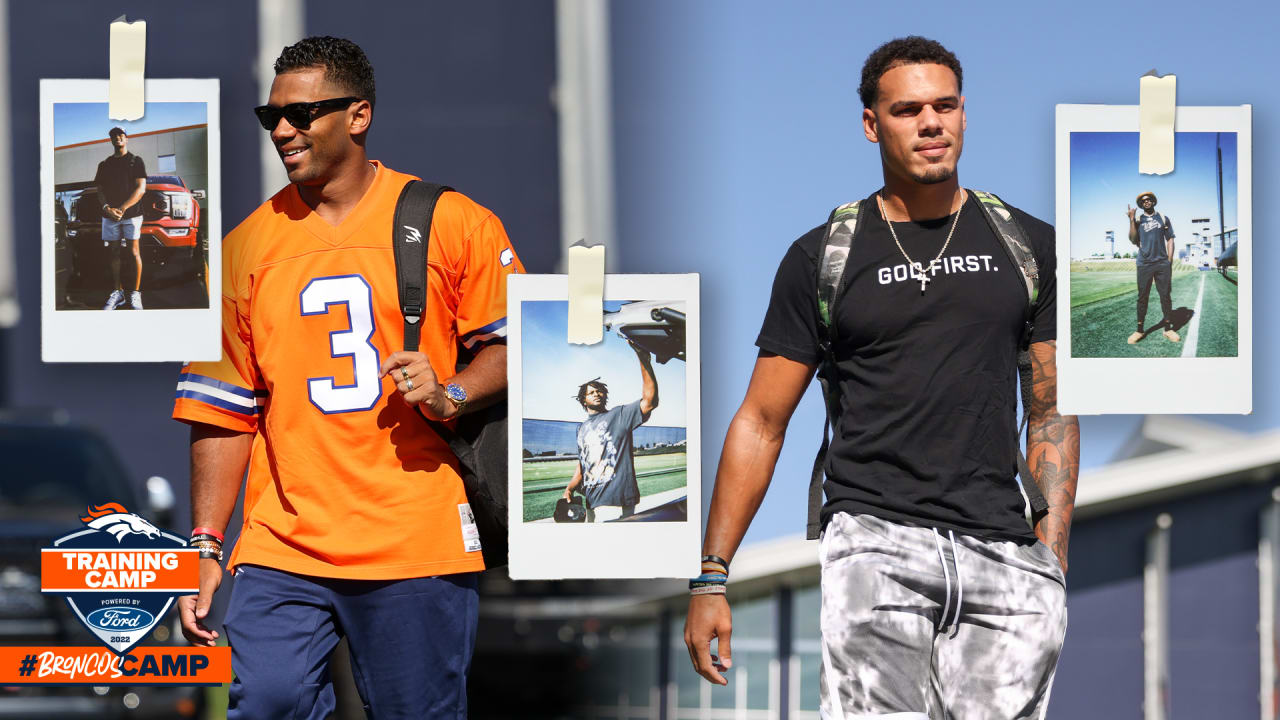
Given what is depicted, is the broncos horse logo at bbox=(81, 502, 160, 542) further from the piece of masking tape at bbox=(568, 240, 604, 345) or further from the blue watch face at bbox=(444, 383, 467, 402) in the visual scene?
the piece of masking tape at bbox=(568, 240, 604, 345)

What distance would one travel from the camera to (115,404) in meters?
6.26

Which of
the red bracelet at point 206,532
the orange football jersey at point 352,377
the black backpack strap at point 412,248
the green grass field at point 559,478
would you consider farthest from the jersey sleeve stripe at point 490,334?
the red bracelet at point 206,532

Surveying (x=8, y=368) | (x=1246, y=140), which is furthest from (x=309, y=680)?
(x=8, y=368)

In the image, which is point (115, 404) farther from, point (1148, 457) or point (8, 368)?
point (1148, 457)

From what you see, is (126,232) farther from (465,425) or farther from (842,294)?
(842,294)

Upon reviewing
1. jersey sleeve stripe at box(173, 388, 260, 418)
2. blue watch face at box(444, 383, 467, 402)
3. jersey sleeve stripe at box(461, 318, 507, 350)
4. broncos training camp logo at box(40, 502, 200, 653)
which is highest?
jersey sleeve stripe at box(461, 318, 507, 350)

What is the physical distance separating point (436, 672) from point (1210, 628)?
5.14 m

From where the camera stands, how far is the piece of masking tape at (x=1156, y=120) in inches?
128

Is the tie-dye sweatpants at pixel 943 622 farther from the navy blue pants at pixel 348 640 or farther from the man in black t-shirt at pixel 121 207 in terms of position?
the man in black t-shirt at pixel 121 207

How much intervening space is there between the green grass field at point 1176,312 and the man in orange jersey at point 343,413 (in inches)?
48.4

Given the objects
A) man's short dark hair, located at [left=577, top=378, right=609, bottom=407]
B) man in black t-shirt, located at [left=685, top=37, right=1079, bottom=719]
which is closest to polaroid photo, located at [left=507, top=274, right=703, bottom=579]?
man's short dark hair, located at [left=577, top=378, right=609, bottom=407]

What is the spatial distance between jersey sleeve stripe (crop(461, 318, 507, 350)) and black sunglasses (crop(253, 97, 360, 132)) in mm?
540

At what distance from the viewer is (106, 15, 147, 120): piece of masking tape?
3.31m

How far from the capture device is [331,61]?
322 cm
